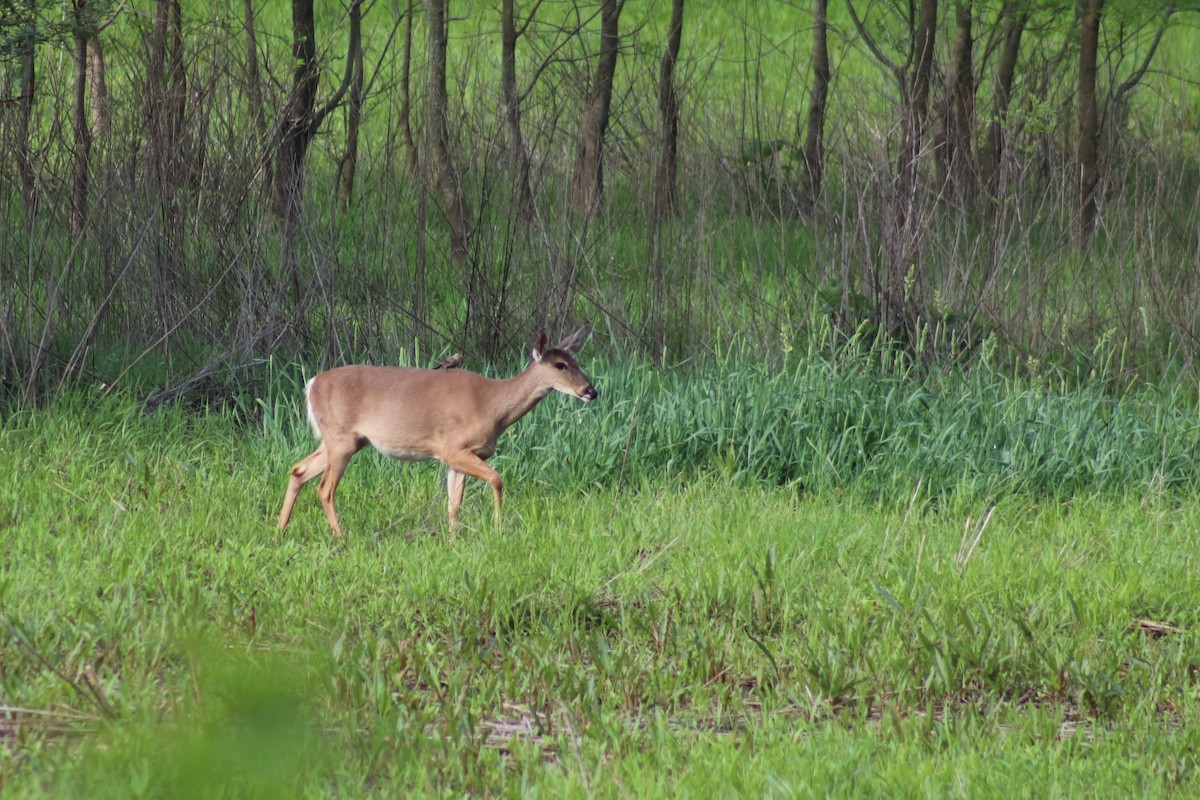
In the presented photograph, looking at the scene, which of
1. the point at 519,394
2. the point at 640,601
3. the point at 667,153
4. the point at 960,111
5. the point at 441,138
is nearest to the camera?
the point at 640,601

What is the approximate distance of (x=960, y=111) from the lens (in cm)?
1109

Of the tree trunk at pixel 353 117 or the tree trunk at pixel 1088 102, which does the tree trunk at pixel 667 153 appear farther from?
the tree trunk at pixel 1088 102

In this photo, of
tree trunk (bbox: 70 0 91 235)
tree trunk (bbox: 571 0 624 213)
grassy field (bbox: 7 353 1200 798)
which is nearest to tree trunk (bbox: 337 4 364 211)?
tree trunk (bbox: 70 0 91 235)

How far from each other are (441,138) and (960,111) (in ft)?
17.5

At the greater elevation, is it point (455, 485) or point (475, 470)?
point (475, 470)

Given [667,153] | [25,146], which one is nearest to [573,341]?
[667,153]

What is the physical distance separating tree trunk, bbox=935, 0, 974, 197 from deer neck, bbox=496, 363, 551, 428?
2.97m

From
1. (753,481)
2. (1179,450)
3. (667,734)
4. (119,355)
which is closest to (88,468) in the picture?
(119,355)

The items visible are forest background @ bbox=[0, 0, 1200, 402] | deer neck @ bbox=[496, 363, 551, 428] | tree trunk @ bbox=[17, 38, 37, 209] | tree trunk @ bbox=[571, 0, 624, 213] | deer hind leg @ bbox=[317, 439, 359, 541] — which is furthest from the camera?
tree trunk @ bbox=[571, 0, 624, 213]

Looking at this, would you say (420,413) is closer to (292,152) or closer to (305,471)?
(305,471)

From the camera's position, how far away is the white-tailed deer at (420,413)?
5.08 meters

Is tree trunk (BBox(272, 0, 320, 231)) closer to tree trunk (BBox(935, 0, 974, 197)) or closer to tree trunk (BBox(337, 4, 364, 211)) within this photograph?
tree trunk (BBox(337, 4, 364, 211))

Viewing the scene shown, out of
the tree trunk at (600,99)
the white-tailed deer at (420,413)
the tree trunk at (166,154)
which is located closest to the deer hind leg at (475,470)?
the white-tailed deer at (420,413)

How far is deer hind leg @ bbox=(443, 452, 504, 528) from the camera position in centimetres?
500
